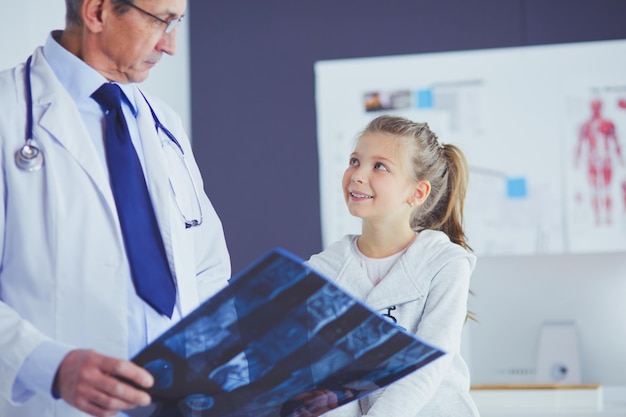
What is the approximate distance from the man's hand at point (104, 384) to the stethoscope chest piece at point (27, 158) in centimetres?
37

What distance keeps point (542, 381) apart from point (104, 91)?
189cm

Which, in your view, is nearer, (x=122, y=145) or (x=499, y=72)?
(x=122, y=145)

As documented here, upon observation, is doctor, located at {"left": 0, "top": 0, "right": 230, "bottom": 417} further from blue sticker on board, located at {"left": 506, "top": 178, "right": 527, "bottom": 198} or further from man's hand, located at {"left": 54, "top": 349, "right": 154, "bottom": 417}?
blue sticker on board, located at {"left": 506, "top": 178, "right": 527, "bottom": 198}

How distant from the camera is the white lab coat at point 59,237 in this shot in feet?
4.34

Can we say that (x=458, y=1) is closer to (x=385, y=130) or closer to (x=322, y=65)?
(x=322, y=65)

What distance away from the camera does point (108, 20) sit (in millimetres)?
1465

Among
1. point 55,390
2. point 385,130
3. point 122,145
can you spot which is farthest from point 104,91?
point 385,130

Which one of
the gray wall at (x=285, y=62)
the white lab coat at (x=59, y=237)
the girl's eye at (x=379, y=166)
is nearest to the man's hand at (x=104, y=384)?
the white lab coat at (x=59, y=237)

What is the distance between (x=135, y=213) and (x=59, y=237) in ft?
0.45

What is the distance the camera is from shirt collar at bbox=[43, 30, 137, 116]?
4.82 ft

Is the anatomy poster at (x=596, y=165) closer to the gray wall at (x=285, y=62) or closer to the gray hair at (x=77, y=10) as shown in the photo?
the gray wall at (x=285, y=62)

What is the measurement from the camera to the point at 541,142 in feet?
14.8

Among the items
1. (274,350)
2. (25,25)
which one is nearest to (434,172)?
(274,350)

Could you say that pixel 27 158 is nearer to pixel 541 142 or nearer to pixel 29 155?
pixel 29 155
